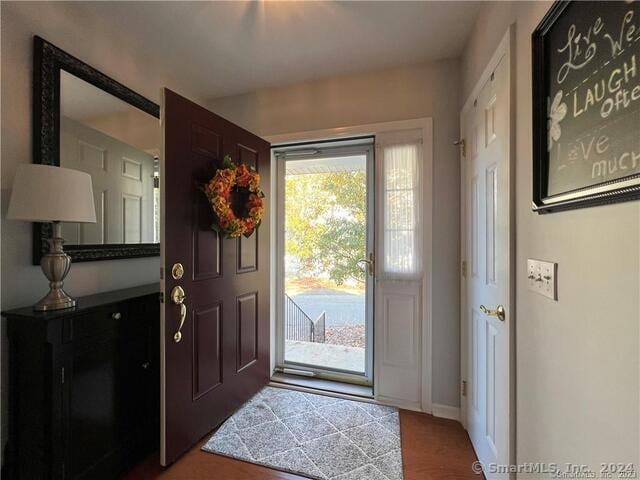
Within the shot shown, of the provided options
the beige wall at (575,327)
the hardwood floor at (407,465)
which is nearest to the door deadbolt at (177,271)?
the hardwood floor at (407,465)

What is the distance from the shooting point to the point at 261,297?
2396mm

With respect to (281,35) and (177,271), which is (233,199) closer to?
(177,271)

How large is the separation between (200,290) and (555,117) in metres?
1.84

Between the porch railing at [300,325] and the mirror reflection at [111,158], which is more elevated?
the mirror reflection at [111,158]

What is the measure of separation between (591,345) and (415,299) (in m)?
1.38

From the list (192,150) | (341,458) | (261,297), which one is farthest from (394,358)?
(192,150)

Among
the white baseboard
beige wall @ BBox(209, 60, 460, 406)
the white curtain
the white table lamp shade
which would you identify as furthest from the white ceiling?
the white baseboard

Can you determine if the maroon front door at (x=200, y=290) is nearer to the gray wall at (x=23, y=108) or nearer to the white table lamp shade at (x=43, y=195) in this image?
the white table lamp shade at (x=43, y=195)

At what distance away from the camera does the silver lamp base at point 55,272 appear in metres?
1.28

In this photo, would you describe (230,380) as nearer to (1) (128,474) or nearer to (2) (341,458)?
(1) (128,474)

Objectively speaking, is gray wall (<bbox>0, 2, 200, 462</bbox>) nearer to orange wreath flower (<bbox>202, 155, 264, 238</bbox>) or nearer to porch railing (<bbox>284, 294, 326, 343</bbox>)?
orange wreath flower (<bbox>202, 155, 264, 238</bbox>)

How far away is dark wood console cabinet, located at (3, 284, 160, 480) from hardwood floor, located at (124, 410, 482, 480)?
202 mm

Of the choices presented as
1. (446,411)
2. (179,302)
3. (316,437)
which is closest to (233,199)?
(179,302)

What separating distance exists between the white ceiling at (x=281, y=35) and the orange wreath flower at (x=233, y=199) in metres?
0.78
